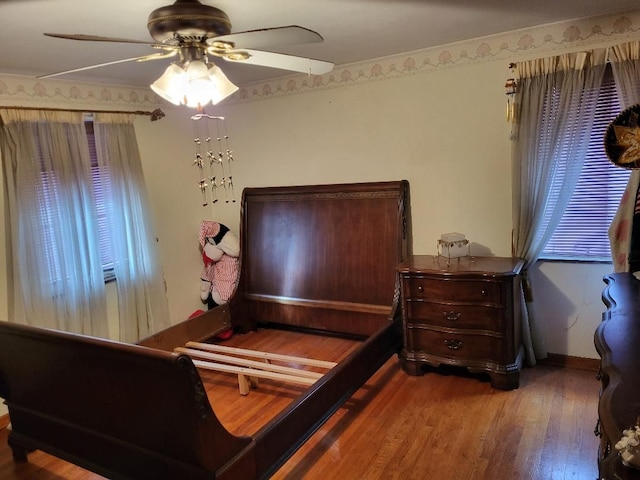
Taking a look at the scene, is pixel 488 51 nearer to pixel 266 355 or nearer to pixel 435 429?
pixel 435 429

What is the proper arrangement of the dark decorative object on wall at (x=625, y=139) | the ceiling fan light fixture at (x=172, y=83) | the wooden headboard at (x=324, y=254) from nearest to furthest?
the ceiling fan light fixture at (x=172, y=83), the dark decorative object on wall at (x=625, y=139), the wooden headboard at (x=324, y=254)

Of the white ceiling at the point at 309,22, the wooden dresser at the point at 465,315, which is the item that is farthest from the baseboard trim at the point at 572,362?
the white ceiling at the point at 309,22

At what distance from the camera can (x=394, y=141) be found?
3.43 metres

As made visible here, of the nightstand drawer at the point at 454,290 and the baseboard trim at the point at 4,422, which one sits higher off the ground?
the nightstand drawer at the point at 454,290

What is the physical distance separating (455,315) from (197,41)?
2110 mm

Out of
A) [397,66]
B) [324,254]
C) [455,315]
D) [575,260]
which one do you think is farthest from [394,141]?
[575,260]

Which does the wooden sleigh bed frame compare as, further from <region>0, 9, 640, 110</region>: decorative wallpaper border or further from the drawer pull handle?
<region>0, 9, 640, 110</region>: decorative wallpaper border

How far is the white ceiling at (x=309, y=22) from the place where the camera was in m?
2.03

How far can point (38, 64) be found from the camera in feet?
9.46

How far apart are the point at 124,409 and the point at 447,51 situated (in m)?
2.80

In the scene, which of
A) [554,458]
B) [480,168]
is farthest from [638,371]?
[480,168]

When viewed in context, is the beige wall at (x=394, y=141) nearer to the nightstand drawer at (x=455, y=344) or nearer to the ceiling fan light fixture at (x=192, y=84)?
the nightstand drawer at (x=455, y=344)

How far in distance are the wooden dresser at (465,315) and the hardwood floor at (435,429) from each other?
144mm

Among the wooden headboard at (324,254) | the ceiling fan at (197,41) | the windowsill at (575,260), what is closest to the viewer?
the ceiling fan at (197,41)
